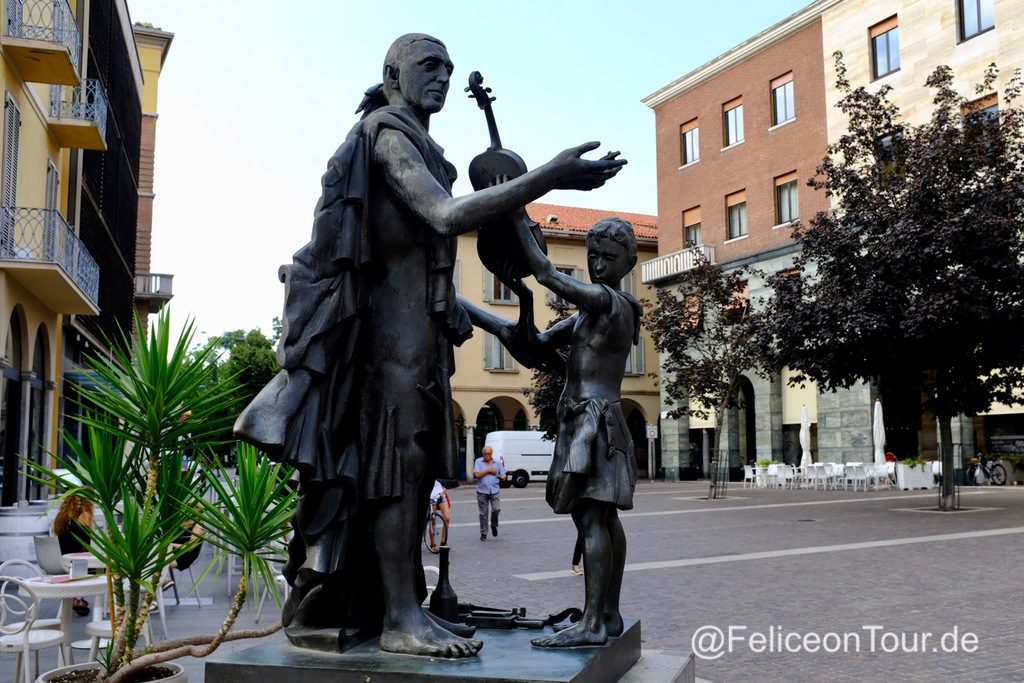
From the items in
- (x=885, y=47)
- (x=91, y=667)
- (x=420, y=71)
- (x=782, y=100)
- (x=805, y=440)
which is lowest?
(x=91, y=667)

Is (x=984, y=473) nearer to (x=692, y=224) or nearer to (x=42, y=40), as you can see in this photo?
(x=692, y=224)

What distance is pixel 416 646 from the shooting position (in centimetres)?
315

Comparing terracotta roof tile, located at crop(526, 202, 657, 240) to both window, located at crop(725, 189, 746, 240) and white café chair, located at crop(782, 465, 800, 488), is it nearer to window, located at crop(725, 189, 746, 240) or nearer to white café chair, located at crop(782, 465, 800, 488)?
window, located at crop(725, 189, 746, 240)

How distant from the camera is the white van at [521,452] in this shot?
3794cm

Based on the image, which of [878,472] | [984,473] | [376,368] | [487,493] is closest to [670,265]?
[878,472]

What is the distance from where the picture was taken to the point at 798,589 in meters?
9.52

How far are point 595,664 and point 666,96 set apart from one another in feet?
125

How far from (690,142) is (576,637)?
36589 millimetres

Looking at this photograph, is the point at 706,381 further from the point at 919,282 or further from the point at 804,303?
the point at 919,282

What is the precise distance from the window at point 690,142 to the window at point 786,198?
4524mm

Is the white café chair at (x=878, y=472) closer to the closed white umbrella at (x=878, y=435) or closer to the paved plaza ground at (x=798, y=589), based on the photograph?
the closed white umbrella at (x=878, y=435)

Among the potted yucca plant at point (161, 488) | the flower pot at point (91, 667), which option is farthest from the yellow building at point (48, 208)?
the potted yucca plant at point (161, 488)

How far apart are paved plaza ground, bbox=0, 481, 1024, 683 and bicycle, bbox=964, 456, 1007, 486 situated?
9.80 metres

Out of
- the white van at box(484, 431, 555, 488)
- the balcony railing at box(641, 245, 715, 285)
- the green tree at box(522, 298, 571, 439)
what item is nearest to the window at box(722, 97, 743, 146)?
the balcony railing at box(641, 245, 715, 285)
